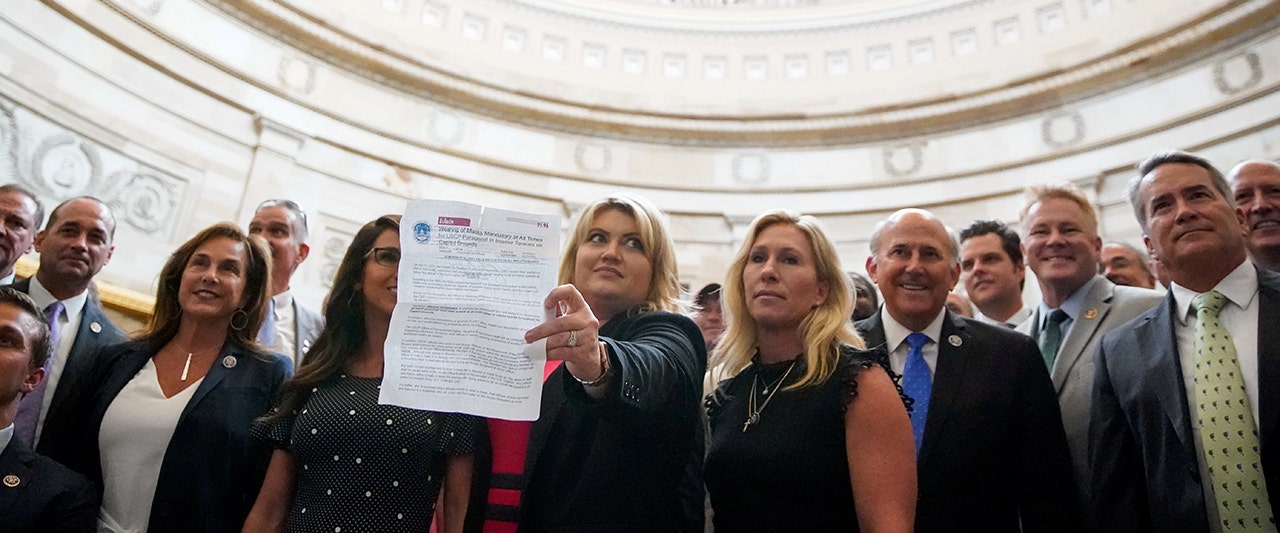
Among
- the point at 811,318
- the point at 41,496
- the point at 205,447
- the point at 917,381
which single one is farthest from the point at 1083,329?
the point at 41,496

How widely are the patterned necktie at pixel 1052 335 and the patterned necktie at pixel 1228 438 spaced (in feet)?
3.09

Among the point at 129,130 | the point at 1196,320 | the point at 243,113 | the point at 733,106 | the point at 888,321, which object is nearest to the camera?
the point at 1196,320

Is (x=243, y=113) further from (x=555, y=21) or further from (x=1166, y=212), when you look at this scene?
(x=1166, y=212)

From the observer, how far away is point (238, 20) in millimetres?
11055

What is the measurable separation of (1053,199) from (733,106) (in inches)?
419

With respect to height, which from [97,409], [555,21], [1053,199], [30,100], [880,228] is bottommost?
[97,409]

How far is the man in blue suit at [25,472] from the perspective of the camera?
2.64 metres

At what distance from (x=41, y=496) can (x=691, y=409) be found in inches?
95.0

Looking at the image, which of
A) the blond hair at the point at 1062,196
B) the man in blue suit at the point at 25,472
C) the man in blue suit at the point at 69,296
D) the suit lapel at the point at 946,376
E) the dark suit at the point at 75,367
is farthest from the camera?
the blond hair at the point at 1062,196

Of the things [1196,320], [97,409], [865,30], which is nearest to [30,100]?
[97,409]

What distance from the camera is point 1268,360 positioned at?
104 inches

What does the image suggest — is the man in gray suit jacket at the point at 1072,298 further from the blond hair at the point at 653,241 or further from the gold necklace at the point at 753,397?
the blond hair at the point at 653,241

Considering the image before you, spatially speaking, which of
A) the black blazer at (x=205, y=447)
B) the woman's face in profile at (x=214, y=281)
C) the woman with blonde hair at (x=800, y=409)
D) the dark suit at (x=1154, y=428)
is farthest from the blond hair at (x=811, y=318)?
the woman's face in profile at (x=214, y=281)

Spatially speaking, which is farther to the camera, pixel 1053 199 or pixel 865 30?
pixel 865 30
